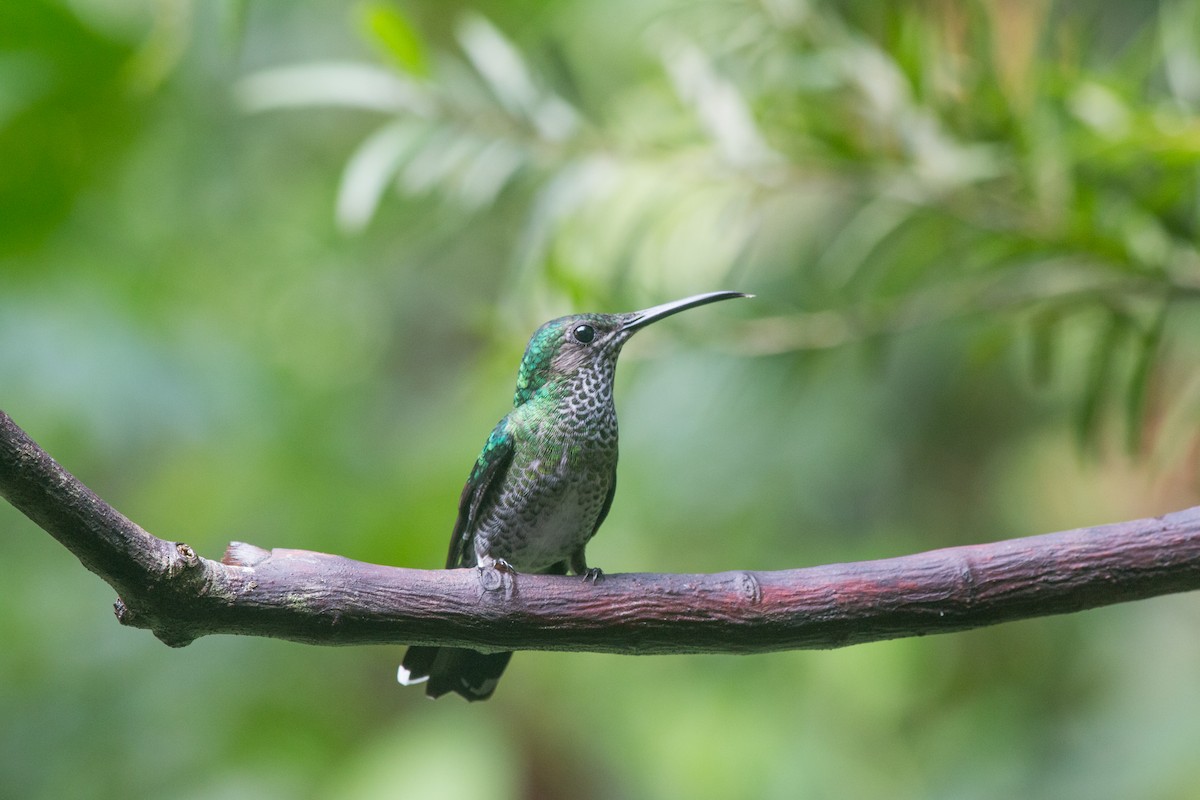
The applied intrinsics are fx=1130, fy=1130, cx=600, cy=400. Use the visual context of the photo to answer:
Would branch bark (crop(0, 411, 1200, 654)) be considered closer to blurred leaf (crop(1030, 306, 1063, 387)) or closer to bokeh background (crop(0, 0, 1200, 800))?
bokeh background (crop(0, 0, 1200, 800))

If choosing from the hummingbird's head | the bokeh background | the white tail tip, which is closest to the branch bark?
the white tail tip

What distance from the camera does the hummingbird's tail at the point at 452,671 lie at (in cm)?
216

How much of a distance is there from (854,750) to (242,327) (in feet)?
11.9

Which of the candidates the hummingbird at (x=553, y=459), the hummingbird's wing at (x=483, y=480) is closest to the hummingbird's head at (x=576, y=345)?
the hummingbird at (x=553, y=459)

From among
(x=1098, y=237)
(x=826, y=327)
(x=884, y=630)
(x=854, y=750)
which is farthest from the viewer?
(x=854, y=750)

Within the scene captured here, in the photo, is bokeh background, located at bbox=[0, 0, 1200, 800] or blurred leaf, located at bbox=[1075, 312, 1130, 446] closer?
blurred leaf, located at bbox=[1075, 312, 1130, 446]

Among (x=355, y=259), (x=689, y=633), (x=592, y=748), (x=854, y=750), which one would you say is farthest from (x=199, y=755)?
(x=689, y=633)

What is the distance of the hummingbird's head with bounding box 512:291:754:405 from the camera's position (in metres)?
2.44

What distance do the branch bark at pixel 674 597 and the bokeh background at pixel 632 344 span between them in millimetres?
1313

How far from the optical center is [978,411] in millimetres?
5000

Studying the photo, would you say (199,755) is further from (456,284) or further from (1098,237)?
(1098,237)

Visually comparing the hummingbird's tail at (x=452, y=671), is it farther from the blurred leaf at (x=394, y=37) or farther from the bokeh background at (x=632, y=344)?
the blurred leaf at (x=394, y=37)

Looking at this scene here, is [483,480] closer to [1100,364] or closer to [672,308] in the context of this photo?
[672,308]

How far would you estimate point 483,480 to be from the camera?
2.40 metres
